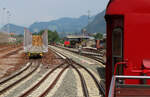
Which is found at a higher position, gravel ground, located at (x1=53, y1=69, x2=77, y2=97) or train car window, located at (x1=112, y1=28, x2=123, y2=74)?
train car window, located at (x1=112, y1=28, x2=123, y2=74)

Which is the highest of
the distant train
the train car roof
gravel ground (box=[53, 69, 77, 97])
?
the train car roof

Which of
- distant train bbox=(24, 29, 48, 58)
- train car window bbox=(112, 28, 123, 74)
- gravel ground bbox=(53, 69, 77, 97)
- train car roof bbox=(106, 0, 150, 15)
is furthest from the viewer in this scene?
distant train bbox=(24, 29, 48, 58)

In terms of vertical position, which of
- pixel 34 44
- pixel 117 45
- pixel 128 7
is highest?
pixel 128 7

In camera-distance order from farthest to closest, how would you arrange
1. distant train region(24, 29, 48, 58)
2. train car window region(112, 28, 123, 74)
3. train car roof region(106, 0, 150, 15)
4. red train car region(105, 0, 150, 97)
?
distant train region(24, 29, 48, 58) < train car window region(112, 28, 123, 74) < train car roof region(106, 0, 150, 15) < red train car region(105, 0, 150, 97)

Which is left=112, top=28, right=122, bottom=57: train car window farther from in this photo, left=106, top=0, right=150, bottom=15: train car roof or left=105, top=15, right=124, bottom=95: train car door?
left=106, top=0, right=150, bottom=15: train car roof

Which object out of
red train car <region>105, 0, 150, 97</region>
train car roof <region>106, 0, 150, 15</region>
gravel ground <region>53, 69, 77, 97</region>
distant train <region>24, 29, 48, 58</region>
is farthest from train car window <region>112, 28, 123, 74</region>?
distant train <region>24, 29, 48, 58</region>

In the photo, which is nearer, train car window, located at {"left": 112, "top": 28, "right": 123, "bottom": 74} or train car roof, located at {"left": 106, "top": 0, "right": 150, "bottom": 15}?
train car roof, located at {"left": 106, "top": 0, "right": 150, "bottom": 15}

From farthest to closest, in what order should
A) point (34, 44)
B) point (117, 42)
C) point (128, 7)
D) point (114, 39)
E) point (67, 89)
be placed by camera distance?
point (34, 44), point (67, 89), point (114, 39), point (117, 42), point (128, 7)

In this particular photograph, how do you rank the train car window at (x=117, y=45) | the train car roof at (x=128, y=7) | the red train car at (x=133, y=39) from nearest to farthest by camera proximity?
the red train car at (x=133, y=39) → the train car roof at (x=128, y=7) → the train car window at (x=117, y=45)

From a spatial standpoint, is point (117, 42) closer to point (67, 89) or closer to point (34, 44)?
point (67, 89)

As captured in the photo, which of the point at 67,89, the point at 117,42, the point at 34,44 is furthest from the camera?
the point at 34,44

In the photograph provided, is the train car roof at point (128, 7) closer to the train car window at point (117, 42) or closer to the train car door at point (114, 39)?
the train car door at point (114, 39)

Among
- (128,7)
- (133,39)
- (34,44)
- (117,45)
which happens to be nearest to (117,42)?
(117,45)

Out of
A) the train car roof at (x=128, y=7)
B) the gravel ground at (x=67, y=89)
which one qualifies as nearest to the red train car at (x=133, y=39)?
the train car roof at (x=128, y=7)
